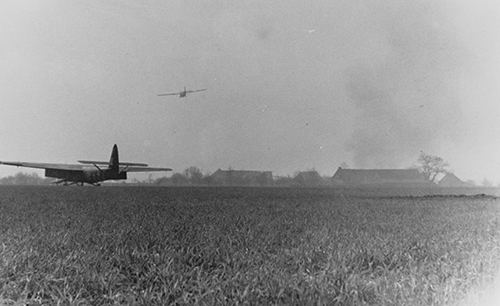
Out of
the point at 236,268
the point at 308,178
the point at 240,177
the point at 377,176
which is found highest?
the point at 377,176

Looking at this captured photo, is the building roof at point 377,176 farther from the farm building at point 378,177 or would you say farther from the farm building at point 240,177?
the farm building at point 240,177

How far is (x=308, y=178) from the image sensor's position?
7094 centimetres

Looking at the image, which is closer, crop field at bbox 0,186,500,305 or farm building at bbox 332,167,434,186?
crop field at bbox 0,186,500,305

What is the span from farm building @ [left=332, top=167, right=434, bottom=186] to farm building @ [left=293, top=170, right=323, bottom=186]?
244 inches

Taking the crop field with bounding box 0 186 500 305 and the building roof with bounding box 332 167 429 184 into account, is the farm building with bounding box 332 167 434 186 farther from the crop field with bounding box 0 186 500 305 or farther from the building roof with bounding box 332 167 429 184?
the crop field with bounding box 0 186 500 305

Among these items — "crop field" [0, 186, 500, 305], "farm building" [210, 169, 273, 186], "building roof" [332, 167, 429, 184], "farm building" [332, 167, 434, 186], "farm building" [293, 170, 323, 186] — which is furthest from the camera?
"farm building" [210, 169, 273, 186]

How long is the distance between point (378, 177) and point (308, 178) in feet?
52.0

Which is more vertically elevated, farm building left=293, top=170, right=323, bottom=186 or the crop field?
farm building left=293, top=170, right=323, bottom=186

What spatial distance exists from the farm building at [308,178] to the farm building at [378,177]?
6186 mm

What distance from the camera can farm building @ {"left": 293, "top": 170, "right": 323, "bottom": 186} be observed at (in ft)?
224

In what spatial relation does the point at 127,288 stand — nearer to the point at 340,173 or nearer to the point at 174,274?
the point at 174,274

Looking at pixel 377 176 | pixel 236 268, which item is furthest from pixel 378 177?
pixel 236 268

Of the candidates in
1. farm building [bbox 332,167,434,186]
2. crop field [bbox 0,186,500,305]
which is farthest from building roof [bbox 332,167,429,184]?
crop field [bbox 0,186,500,305]

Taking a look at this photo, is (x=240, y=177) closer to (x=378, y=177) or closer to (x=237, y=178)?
(x=237, y=178)
